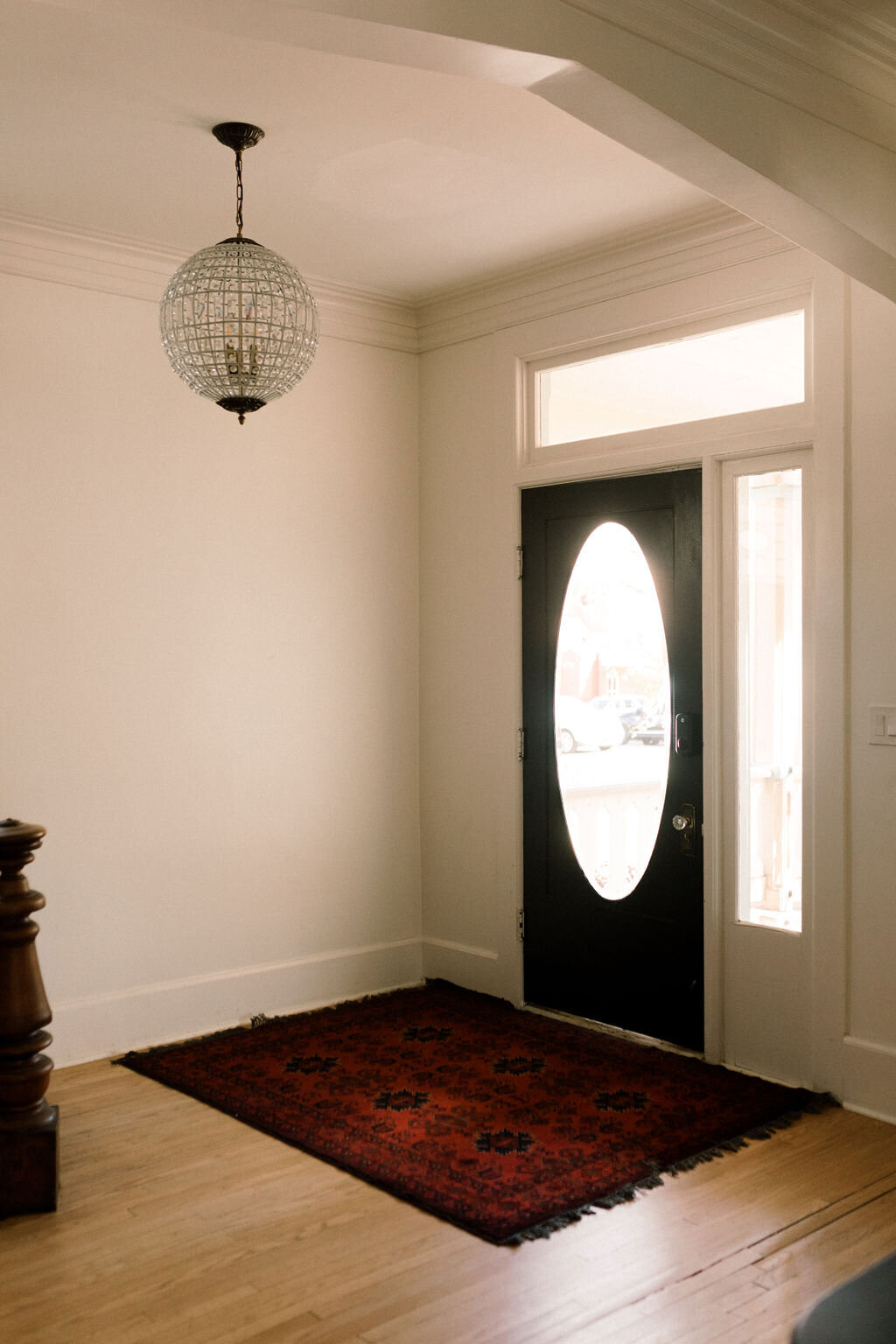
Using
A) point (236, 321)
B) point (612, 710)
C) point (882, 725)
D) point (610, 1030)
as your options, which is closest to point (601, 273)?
point (612, 710)

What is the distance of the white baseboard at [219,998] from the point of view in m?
4.37

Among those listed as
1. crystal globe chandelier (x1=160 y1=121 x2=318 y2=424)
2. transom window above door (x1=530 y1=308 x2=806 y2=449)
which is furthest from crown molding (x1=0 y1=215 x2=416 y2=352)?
crystal globe chandelier (x1=160 y1=121 x2=318 y2=424)

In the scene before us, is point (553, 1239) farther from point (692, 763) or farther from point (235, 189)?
point (235, 189)

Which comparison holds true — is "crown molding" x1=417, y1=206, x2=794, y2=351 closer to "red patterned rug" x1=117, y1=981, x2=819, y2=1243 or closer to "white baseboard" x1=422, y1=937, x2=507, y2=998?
"white baseboard" x1=422, y1=937, x2=507, y2=998

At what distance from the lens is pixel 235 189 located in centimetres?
398

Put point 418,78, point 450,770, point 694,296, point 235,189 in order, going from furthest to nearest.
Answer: point 450,770 < point 694,296 < point 235,189 < point 418,78

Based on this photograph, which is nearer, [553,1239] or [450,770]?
[553,1239]

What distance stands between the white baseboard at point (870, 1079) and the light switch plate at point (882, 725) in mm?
931

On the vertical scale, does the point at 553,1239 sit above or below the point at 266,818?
below

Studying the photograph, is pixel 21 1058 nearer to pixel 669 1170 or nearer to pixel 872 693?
pixel 669 1170

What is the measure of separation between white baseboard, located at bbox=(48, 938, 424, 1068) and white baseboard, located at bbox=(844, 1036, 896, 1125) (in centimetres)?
209

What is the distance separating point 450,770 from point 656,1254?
2.58 metres

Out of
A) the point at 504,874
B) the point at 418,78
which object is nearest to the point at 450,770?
the point at 504,874

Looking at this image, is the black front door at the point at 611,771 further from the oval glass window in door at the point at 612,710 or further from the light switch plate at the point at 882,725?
the light switch plate at the point at 882,725
